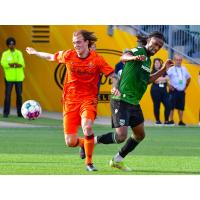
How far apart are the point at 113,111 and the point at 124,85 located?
0.47 metres

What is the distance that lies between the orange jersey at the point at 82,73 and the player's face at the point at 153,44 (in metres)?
0.64

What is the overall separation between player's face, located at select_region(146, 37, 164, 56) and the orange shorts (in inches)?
45.7

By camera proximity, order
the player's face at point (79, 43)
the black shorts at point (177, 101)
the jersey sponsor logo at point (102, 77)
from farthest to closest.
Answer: the jersey sponsor logo at point (102, 77)
the black shorts at point (177, 101)
the player's face at point (79, 43)

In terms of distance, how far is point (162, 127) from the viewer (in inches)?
1040

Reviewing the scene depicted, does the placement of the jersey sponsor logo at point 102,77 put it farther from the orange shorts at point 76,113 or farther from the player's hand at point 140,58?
the player's hand at point 140,58

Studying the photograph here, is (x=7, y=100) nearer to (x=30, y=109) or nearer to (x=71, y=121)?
(x=30, y=109)

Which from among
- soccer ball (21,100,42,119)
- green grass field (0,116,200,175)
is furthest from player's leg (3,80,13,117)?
soccer ball (21,100,42,119)

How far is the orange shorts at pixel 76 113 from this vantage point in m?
13.4

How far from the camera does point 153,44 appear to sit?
1321 centimetres

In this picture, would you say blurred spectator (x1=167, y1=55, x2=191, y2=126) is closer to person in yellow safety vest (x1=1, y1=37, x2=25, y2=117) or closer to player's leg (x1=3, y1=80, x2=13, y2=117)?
person in yellow safety vest (x1=1, y1=37, x2=25, y2=117)

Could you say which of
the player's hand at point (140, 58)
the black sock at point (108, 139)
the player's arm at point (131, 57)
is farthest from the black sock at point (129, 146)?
the player's hand at point (140, 58)

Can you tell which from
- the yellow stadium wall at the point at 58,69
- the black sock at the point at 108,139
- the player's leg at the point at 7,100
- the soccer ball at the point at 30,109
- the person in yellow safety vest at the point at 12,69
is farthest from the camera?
the yellow stadium wall at the point at 58,69

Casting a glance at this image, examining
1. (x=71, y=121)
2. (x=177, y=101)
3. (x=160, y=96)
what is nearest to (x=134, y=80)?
(x=71, y=121)

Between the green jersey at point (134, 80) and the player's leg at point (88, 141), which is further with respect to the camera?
the green jersey at point (134, 80)
